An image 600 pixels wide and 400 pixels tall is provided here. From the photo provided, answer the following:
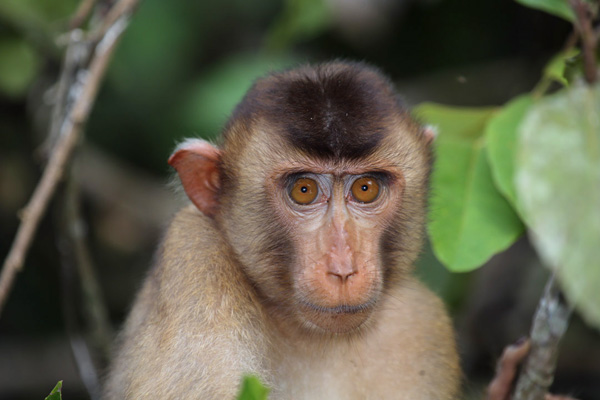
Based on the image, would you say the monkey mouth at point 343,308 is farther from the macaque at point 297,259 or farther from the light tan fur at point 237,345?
the light tan fur at point 237,345

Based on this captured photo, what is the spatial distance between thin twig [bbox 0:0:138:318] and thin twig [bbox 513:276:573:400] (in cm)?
232

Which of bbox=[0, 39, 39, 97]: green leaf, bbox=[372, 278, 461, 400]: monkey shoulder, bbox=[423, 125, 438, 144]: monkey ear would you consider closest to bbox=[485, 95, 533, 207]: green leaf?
bbox=[423, 125, 438, 144]: monkey ear

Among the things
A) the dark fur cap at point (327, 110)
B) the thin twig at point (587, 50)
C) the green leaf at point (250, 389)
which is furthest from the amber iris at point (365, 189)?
the green leaf at point (250, 389)

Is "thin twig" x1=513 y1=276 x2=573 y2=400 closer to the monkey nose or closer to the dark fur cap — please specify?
the monkey nose

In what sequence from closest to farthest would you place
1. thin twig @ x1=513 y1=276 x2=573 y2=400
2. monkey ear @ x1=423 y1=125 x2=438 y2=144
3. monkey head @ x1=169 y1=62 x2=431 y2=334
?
thin twig @ x1=513 y1=276 x2=573 y2=400 → monkey head @ x1=169 y1=62 x2=431 y2=334 → monkey ear @ x1=423 y1=125 x2=438 y2=144

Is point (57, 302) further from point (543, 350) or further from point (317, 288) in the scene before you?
point (543, 350)

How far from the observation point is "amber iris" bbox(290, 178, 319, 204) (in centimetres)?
355

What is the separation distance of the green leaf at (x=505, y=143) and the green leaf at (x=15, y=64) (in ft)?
10.5

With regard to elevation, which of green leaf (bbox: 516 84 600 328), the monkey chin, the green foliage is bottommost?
the monkey chin

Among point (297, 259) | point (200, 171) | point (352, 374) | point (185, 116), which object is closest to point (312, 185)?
point (297, 259)

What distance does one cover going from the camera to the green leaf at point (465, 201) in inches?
143

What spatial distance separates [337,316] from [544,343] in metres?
0.85

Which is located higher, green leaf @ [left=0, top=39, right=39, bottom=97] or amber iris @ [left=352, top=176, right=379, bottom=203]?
green leaf @ [left=0, top=39, right=39, bottom=97]

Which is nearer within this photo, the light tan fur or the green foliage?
the light tan fur
